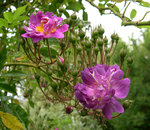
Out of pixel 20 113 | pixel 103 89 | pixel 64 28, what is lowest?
pixel 20 113

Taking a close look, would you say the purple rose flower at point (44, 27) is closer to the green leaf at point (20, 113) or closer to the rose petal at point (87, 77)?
the rose petal at point (87, 77)

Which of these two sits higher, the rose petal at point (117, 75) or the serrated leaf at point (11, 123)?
the rose petal at point (117, 75)

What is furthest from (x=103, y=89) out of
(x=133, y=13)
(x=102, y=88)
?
(x=133, y=13)

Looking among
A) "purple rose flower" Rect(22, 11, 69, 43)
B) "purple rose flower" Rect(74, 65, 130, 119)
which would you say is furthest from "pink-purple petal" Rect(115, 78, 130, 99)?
"purple rose flower" Rect(22, 11, 69, 43)

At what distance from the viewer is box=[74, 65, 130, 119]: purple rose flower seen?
16.4 inches

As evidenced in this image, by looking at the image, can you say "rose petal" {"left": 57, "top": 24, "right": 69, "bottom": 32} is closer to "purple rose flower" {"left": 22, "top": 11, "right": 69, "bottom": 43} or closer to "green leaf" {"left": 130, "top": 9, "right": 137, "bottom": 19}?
"purple rose flower" {"left": 22, "top": 11, "right": 69, "bottom": 43}

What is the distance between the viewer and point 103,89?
441mm

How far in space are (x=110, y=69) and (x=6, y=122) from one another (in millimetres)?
343

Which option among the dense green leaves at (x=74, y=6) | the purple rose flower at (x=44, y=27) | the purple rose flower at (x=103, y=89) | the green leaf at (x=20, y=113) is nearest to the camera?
the purple rose flower at (x=103, y=89)

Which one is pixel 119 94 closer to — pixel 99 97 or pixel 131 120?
pixel 99 97

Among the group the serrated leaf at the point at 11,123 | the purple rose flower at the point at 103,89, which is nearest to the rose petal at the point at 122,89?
the purple rose flower at the point at 103,89

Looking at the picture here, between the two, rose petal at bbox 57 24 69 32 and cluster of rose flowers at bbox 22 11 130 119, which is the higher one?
rose petal at bbox 57 24 69 32

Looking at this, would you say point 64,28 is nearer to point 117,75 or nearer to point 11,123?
point 117,75

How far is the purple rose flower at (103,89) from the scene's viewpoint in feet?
1.36
